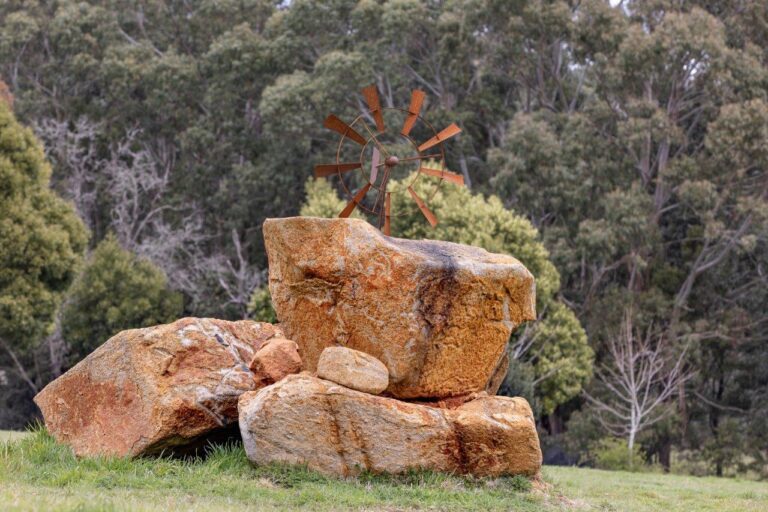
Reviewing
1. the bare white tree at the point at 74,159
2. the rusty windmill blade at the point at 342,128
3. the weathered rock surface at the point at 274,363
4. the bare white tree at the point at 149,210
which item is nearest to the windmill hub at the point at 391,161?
A: the rusty windmill blade at the point at 342,128

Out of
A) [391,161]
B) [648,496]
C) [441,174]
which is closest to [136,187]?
[441,174]

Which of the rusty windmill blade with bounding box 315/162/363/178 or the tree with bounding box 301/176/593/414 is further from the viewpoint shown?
the tree with bounding box 301/176/593/414

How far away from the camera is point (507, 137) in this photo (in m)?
34.8

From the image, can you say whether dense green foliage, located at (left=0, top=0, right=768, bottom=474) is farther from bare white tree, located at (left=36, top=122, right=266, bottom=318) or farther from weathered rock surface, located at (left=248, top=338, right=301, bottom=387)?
weathered rock surface, located at (left=248, top=338, right=301, bottom=387)

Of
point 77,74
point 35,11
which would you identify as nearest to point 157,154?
point 77,74

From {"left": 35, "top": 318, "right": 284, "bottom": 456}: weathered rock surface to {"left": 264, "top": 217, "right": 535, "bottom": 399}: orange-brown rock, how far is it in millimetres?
1088

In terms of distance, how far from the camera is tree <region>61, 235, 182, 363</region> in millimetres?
34625

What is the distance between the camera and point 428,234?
28828 mm

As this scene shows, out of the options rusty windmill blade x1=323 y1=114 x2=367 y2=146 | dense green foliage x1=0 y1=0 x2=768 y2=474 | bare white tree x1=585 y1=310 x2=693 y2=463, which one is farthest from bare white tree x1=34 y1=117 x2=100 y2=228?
rusty windmill blade x1=323 y1=114 x2=367 y2=146

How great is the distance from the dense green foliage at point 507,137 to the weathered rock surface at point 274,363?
14.8 meters

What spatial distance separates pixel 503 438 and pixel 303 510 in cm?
296

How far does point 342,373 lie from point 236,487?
1.83 metres

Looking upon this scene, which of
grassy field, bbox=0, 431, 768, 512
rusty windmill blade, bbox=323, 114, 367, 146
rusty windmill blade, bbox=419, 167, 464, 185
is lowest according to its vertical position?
grassy field, bbox=0, 431, 768, 512

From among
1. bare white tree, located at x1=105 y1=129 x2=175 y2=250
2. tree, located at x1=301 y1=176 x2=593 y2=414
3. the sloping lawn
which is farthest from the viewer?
bare white tree, located at x1=105 y1=129 x2=175 y2=250
